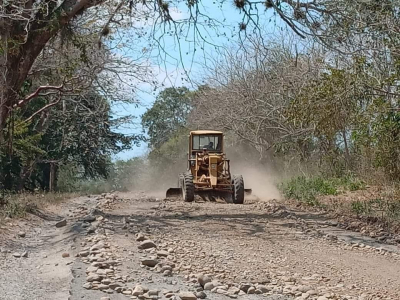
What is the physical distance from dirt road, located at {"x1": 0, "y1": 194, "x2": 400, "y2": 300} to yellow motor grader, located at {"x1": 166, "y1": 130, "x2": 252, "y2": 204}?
4.20 metres

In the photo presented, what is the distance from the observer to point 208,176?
1911 cm

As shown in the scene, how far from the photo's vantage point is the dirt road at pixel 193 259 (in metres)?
7.12

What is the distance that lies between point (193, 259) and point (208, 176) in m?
10.4

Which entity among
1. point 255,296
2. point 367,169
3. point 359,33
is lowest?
point 255,296

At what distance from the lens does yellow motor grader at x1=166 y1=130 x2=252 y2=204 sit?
18203 mm

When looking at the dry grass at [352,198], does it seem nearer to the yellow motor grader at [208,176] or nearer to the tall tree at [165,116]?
the yellow motor grader at [208,176]

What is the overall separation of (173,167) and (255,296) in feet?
122

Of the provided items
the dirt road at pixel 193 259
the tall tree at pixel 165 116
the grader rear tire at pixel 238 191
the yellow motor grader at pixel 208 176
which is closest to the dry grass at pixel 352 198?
the dirt road at pixel 193 259

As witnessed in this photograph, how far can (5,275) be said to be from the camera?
26.8 feet

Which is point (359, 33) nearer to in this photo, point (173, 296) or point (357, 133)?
point (357, 133)

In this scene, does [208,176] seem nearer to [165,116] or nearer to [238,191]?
[238,191]

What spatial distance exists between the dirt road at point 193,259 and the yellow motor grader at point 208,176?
420cm

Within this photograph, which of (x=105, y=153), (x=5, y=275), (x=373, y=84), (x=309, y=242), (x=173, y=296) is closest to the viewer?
(x=173, y=296)

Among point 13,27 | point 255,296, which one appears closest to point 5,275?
point 255,296
